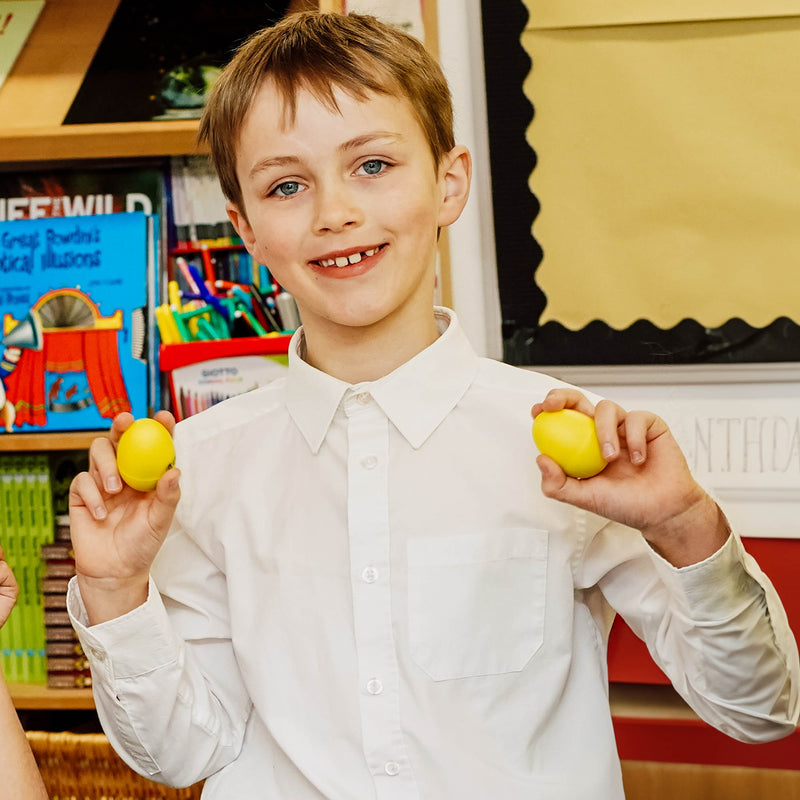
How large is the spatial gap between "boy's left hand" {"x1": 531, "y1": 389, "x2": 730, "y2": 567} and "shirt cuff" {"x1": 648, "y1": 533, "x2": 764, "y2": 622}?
0.04 ft

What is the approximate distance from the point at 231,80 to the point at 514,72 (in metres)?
0.60

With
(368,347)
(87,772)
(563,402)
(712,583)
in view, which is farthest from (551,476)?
(87,772)

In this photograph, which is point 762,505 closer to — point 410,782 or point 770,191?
point 770,191

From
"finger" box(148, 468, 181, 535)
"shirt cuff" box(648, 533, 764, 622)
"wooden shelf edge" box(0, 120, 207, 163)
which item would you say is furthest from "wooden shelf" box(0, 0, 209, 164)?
"shirt cuff" box(648, 533, 764, 622)

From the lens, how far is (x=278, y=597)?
104cm

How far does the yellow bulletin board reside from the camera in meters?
1.45

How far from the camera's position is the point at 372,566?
1.00 meters

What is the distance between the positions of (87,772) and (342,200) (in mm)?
1025

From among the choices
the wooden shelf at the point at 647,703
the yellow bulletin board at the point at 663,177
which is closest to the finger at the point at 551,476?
the yellow bulletin board at the point at 663,177

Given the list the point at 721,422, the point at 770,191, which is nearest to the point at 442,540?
the point at 721,422

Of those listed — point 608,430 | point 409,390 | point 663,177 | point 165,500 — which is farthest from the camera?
point 663,177

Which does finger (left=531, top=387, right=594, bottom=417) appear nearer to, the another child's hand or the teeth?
the teeth

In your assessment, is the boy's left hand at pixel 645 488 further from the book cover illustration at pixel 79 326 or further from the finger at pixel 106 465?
the book cover illustration at pixel 79 326

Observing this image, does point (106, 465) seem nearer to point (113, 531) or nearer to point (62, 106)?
point (113, 531)
